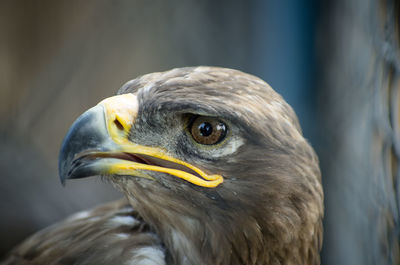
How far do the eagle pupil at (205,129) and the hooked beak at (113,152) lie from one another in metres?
0.09

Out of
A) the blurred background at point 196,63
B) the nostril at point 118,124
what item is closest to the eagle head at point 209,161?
the nostril at point 118,124

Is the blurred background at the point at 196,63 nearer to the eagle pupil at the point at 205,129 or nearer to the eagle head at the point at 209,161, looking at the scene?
the eagle head at the point at 209,161

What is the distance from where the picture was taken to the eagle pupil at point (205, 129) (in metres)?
1.08

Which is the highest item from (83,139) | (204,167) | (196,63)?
(196,63)

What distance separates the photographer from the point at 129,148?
3.51 ft

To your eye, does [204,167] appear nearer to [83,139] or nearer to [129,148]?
[129,148]

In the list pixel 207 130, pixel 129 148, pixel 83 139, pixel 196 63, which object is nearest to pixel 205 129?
pixel 207 130

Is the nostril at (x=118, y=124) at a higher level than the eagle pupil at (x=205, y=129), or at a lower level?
higher

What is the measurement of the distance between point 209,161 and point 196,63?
191cm

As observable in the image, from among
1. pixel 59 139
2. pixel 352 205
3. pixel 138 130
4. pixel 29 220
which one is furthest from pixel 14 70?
pixel 352 205

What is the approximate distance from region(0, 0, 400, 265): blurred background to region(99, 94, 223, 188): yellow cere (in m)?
0.70

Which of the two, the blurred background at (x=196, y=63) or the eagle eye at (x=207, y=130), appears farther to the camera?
the blurred background at (x=196, y=63)

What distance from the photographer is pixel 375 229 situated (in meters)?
1.60

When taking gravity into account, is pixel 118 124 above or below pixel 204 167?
above
